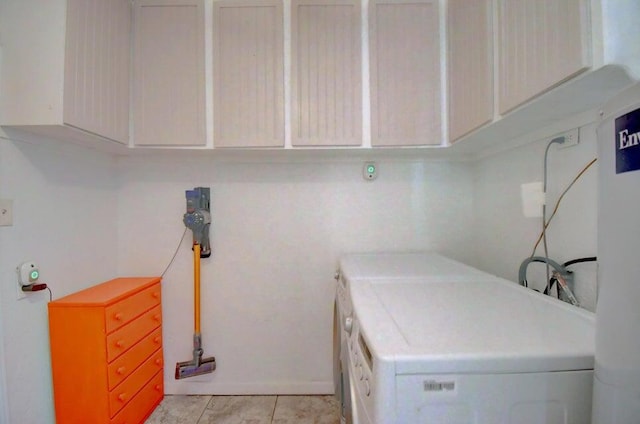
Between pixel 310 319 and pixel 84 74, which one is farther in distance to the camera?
pixel 310 319

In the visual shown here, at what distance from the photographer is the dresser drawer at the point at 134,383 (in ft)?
4.48

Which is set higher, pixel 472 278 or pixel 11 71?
pixel 11 71

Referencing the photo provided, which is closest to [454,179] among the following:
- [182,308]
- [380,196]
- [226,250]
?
[380,196]

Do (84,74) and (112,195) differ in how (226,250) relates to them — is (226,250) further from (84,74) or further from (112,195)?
(84,74)

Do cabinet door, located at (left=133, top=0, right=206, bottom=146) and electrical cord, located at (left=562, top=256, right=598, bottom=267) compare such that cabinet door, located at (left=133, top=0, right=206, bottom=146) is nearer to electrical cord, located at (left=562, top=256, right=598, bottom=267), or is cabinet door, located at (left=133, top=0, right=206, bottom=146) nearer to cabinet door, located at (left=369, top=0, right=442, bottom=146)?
cabinet door, located at (left=369, top=0, right=442, bottom=146)

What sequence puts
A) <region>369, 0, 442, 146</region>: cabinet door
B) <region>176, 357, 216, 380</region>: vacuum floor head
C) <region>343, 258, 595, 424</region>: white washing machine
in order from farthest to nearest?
<region>176, 357, 216, 380</region>: vacuum floor head, <region>369, 0, 442, 146</region>: cabinet door, <region>343, 258, 595, 424</region>: white washing machine

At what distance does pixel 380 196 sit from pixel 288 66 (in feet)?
3.45

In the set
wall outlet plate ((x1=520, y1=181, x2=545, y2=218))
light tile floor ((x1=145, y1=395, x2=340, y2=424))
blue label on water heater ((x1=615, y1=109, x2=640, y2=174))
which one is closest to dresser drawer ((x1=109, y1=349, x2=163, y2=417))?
light tile floor ((x1=145, y1=395, x2=340, y2=424))

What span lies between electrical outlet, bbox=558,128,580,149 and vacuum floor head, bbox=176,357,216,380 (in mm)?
2366

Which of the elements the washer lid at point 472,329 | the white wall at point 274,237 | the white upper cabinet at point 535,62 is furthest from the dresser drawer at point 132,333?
the white upper cabinet at point 535,62

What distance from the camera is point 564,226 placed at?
3.82 ft

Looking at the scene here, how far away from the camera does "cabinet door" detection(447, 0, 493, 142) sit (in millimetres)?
1149

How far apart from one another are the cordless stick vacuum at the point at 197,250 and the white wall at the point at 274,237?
0.27 feet

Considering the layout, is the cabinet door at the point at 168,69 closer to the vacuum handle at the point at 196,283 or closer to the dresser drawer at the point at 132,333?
the vacuum handle at the point at 196,283
